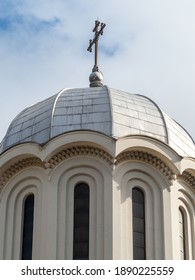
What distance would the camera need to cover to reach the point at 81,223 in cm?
2795

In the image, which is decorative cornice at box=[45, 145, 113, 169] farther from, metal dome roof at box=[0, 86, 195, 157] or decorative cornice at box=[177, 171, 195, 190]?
decorative cornice at box=[177, 171, 195, 190]

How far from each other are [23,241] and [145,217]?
12.4 ft

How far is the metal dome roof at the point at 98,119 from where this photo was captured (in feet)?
95.9

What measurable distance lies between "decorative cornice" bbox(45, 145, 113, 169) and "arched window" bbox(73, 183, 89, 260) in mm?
929

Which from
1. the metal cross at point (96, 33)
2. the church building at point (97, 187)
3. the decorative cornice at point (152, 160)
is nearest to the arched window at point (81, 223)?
the church building at point (97, 187)

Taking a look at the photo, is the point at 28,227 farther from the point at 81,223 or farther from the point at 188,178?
the point at 188,178

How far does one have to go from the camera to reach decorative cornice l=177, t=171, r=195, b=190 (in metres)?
29.2

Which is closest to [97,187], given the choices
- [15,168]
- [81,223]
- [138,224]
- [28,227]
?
[81,223]

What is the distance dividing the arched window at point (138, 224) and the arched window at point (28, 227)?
313 centimetres

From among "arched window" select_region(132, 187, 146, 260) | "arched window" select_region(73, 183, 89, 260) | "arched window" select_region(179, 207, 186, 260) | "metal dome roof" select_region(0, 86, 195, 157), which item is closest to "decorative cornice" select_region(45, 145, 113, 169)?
"metal dome roof" select_region(0, 86, 195, 157)

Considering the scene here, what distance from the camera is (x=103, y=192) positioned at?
28.0 m
